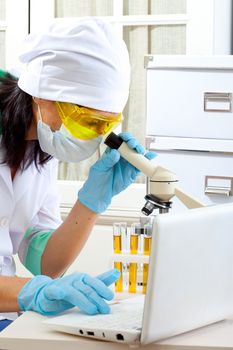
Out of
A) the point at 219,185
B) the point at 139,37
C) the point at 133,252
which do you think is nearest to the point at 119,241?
the point at 133,252

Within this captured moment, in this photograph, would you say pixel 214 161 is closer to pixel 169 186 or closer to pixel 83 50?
pixel 83 50

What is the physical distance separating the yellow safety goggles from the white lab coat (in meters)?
0.22

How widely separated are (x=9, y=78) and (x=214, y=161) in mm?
718

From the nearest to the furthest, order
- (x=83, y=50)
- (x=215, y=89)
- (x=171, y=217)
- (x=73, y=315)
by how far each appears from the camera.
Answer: (x=171, y=217), (x=73, y=315), (x=83, y=50), (x=215, y=89)

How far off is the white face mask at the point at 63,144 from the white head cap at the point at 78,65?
0.28ft

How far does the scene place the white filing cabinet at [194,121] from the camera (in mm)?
2232

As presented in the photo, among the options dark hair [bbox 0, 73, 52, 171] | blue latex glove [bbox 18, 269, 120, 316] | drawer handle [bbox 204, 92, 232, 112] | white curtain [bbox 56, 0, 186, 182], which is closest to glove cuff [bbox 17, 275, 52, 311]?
blue latex glove [bbox 18, 269, 120, 316]

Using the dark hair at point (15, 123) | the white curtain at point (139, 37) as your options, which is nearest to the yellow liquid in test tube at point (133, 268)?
the dark hair at point (15, 123)

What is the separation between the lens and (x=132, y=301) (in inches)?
54.7

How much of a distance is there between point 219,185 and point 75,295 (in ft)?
3.45

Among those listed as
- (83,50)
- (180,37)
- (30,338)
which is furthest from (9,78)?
(180,37)

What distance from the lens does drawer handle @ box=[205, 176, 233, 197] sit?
2240 mm

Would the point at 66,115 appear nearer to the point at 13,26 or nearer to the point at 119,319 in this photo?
the point at 119,319

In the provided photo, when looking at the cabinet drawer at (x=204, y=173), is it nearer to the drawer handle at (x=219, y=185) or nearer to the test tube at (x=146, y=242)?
the drawer handle at (x=219, y=185)
